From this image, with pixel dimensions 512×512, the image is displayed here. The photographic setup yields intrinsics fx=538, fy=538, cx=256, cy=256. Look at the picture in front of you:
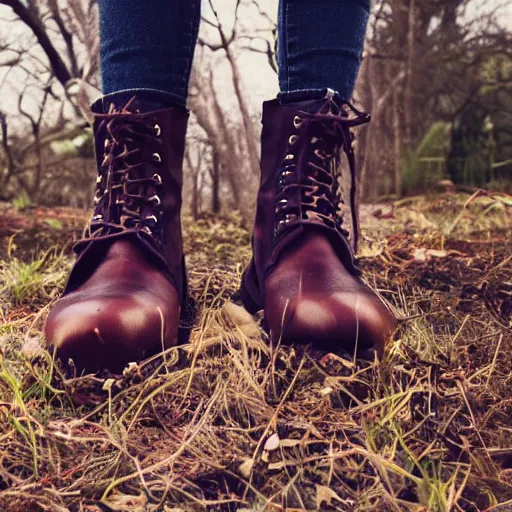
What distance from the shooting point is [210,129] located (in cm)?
294

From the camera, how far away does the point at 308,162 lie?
97 centimetres

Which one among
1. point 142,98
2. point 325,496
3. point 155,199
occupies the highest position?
point 142,98

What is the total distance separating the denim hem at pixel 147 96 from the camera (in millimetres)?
947

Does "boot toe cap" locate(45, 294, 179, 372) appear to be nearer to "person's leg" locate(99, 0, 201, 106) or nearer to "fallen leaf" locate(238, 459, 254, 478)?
"fallen leaf" locate(238, 459, 254, 478)

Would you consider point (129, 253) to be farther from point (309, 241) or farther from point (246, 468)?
point (246, 468)

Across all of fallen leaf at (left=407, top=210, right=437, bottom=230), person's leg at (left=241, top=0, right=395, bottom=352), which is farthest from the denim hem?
fallen leaf at (left=407, top=210, right=437, bottom=230)

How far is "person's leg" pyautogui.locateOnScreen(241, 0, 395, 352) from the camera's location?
881 mm

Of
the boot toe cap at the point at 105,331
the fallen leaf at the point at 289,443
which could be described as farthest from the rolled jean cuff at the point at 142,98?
the fallen leaf at the point at 289,443

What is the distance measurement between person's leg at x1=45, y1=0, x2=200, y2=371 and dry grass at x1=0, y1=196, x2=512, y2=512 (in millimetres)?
120

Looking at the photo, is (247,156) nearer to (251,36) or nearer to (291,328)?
(251,36)

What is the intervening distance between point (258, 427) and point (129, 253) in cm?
38

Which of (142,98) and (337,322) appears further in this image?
(142,98)

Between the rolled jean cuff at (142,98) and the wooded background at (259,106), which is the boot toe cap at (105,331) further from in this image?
the wooded background at (259,106)

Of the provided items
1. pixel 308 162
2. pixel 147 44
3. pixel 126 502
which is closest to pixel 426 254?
pixel 308 162
